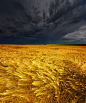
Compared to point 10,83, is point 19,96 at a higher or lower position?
lower

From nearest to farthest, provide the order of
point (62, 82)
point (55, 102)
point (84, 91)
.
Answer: point (55, 102), point (84, 91), point (62, 82)

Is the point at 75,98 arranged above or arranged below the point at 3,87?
below

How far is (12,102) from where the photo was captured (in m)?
1.04

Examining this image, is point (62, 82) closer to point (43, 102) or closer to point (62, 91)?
point (62, 91)

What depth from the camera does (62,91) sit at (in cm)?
123

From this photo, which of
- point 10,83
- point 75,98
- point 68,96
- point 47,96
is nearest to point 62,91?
point 68,96

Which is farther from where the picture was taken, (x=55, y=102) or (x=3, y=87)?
(x=3, y=87)

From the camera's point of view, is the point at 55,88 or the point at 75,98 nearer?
the point at 75,98

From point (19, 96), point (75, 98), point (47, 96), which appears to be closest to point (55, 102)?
point (47, 96)

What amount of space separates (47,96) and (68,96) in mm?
411

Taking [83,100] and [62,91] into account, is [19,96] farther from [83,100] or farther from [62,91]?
[83,100]

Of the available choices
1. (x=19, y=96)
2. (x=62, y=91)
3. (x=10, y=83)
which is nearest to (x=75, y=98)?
(x=62, y=91)

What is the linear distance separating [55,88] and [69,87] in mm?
Result: 349

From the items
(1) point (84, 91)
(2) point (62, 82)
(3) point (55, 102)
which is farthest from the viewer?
(2) point (62, 82)
